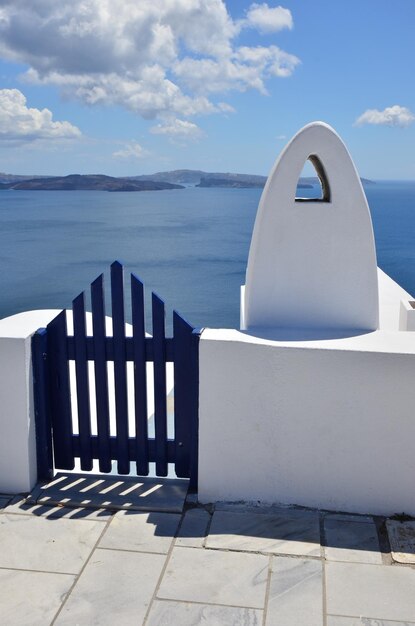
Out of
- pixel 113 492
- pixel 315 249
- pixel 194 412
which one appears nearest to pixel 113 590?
pixel 113 492

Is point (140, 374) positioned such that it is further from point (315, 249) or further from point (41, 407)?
point (315, 249)

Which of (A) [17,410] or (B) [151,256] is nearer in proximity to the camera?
(A) [17,410]

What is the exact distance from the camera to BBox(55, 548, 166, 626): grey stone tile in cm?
363

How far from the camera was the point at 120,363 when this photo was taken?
492cm

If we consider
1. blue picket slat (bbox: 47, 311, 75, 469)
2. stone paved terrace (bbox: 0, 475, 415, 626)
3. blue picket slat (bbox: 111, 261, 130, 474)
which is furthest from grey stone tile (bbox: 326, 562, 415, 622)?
blue picket slat (bbox: 47, 311, 75, 469)

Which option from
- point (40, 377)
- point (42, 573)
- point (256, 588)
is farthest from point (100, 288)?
point (256, 588)

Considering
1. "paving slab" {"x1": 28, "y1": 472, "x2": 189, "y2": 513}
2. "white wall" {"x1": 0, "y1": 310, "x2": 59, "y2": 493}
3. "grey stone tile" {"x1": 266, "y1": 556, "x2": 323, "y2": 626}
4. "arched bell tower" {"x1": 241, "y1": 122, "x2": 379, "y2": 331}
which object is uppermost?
"arched bell tower" {"x1": 241, "y1": 122, "x2": 379, "y2": 331}

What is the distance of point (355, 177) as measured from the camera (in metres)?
5.13

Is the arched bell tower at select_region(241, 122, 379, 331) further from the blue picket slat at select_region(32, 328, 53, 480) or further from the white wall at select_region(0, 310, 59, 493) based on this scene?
the white wall at select_region(0, 310, 59, 493)

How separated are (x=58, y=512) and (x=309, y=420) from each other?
1.90 metres

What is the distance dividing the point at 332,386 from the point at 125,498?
1721 millimetres

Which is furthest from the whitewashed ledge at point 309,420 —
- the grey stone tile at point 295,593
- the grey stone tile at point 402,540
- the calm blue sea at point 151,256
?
the calm blue sea at point 151,256

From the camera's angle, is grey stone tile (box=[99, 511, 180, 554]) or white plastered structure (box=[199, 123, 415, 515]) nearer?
grey stone tile (box=[99, 511, 180, 554])

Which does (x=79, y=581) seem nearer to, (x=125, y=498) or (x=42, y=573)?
(x=42, y=573)
